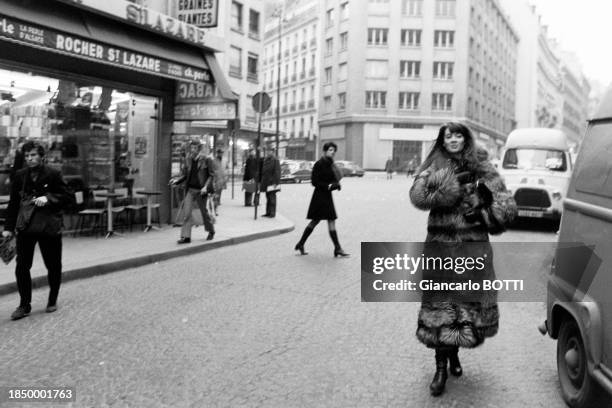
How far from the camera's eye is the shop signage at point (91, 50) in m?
8.34

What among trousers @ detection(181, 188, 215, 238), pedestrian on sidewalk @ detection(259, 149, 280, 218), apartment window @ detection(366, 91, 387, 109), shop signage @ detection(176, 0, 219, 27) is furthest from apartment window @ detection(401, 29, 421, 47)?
trousers @ detection(181, 188, 215, 238)

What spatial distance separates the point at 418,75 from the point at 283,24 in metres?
23.2

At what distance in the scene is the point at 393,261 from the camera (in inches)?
179

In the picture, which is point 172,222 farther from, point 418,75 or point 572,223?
point 418,75

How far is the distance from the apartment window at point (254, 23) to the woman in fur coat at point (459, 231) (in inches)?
1758

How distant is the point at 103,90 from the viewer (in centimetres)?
1152

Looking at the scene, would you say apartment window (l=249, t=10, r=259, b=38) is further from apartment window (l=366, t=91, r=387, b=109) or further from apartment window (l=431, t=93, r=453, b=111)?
apartment window (l=431, t=93, r=453, b=111)

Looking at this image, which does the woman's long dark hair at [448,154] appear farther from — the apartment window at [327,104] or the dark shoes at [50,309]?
the apartment window at [327,104]

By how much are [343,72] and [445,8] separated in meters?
11.8

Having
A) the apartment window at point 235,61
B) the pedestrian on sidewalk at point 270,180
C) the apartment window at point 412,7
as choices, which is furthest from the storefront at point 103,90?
the apartment window at point 412,7

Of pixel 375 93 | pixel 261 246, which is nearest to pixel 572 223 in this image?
pixel 261 246

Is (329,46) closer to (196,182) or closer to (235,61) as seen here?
(235,61)

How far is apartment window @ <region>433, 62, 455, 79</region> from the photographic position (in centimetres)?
5988

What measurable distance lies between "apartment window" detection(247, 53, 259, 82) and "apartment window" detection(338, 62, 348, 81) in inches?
623
